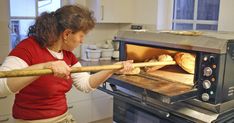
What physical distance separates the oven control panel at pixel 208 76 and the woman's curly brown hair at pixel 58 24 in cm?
46

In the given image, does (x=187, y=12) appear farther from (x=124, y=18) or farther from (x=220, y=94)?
(x=220, y=94)

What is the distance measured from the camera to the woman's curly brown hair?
992 mm

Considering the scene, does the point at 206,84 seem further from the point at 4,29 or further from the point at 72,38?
the point at 4,29

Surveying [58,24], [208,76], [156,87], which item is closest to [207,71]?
[208,76]

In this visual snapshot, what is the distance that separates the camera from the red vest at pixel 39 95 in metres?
0.99

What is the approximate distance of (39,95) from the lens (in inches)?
40.5

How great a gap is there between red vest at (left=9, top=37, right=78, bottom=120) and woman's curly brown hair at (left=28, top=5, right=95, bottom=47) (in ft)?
0.12

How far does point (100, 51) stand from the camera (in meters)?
2.50

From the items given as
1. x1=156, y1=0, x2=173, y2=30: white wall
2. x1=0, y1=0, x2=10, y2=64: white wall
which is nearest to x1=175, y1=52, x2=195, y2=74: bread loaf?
x1=156, y1=0, x2=173, y2=30: white wall

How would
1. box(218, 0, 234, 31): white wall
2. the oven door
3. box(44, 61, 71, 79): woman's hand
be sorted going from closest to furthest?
1. box(44, 61, 71, 79): woman's hand
2. the oven door
3. box(218, 0, 234, 31): white wall

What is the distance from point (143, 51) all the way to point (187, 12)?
1067 millimetres

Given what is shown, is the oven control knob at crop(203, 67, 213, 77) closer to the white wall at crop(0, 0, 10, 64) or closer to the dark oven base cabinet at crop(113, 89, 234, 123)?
the dark oven base cabinet at crop(113, 89, 234, 123)

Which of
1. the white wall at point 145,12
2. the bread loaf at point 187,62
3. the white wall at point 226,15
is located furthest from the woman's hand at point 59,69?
the white wall at point 145,12

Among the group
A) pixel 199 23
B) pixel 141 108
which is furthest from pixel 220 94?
pixel 199 23
